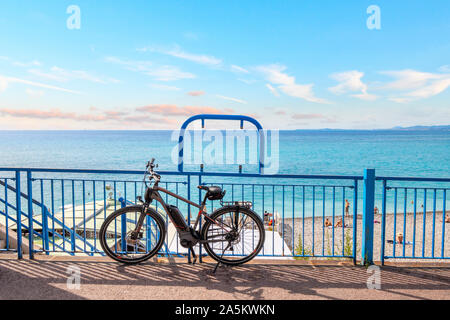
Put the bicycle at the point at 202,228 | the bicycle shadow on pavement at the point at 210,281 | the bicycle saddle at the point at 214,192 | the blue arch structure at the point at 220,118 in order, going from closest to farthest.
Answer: the bicycle shadow on pavement at the point at 210,281, the bicycle saddle at the point at 214,192, the bicycle at the point at 202,228, the blue arch structure at the point at 220,118

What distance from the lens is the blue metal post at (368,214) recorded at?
4.36m

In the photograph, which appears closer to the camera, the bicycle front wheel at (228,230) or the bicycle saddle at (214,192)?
the bicycle saddle at (214,192)

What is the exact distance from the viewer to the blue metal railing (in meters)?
4.45

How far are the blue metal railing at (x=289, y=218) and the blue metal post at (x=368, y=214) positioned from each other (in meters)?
0.01

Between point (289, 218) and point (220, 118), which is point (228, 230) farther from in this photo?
point (289, 218)

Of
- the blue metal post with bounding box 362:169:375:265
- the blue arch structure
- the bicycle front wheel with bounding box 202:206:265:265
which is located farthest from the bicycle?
the blue metal post with bounding box 362:169:375:265

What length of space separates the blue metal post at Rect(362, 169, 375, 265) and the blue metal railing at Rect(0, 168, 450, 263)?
1 centimetres

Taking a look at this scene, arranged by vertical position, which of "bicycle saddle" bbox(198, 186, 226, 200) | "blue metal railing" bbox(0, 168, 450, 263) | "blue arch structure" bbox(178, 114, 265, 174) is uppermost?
"blue arch structure" bbox(178, 114, 265, 174)

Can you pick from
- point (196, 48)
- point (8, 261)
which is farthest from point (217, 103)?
point (8, 261)

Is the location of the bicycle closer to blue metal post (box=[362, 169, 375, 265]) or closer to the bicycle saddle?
the bicycle saddle

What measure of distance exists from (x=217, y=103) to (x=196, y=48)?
921 inches

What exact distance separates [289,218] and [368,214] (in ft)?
84.9

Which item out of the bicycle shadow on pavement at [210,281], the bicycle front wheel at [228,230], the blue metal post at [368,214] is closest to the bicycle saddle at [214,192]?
the bicycle front wheel at [228,230]

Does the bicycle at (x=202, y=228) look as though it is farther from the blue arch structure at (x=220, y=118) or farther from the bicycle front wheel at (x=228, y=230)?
the blue arch structure at (x=220, y=118)
